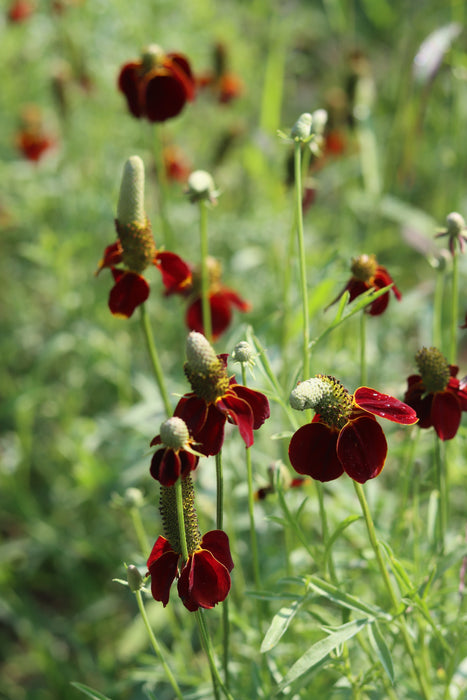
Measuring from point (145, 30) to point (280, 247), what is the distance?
104cm

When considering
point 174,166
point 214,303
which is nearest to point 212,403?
point 214,303

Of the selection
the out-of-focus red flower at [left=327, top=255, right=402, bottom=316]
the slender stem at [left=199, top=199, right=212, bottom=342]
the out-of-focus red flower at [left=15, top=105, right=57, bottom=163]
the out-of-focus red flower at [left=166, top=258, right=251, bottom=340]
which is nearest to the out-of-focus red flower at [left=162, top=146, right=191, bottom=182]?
the out-of-focus red flower at [left=15, top=105, right=57, bottom=163]

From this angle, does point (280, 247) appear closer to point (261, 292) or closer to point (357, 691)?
point (261, 292)

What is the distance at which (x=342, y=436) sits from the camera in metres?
0.73

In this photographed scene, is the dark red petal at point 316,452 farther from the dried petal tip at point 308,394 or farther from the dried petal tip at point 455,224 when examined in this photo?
the dried petal tip at point 455,224

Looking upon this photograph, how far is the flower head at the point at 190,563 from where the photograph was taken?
28.3 inches

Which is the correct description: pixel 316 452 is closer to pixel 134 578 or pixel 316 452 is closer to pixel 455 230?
pixel 134 578

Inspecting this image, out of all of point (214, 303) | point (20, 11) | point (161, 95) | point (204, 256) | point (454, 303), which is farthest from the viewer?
point (20, 11)

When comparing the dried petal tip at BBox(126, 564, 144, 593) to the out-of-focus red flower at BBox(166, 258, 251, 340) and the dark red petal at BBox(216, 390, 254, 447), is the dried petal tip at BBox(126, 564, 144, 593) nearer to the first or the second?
Answer: the dark red petal at BBox(216, 390, 254, 447)

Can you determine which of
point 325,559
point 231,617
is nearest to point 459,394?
point 325,559

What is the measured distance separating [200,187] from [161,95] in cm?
38

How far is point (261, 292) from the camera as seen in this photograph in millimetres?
2061

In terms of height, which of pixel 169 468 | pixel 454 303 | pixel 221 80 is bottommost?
pixel 169 468

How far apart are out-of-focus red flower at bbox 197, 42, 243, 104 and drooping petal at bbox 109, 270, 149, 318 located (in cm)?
149
